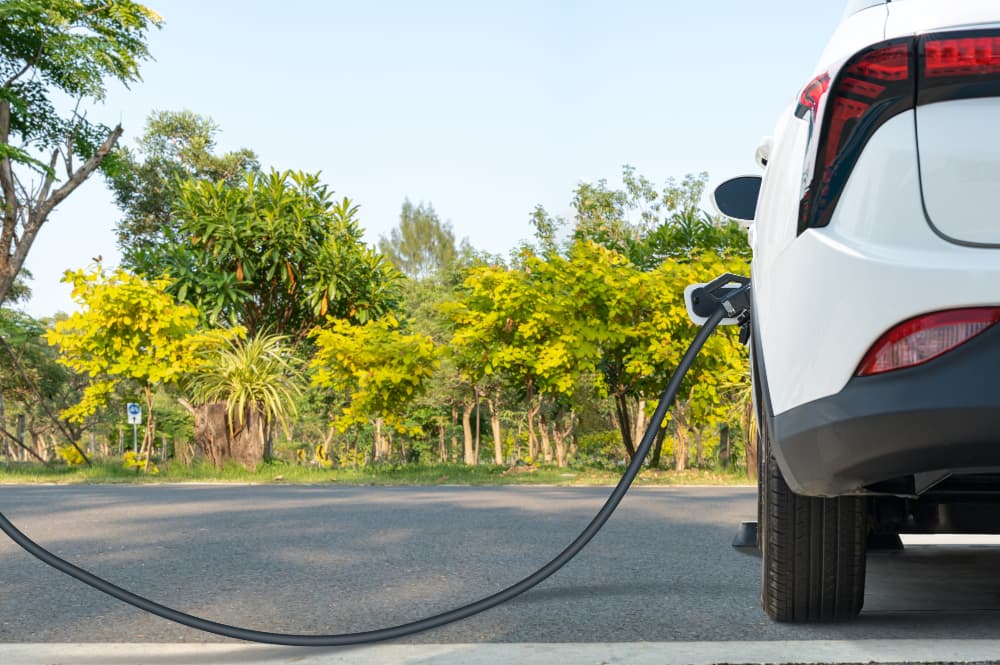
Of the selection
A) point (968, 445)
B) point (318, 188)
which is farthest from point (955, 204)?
point (318, 188)

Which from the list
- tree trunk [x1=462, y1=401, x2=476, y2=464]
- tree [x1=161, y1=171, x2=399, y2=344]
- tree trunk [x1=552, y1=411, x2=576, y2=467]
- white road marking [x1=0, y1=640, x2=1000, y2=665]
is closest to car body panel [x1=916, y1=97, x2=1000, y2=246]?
white road marking [x1=0, y1=640, x2=1000, y2=665]

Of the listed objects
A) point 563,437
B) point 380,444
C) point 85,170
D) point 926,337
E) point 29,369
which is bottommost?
point 380,444

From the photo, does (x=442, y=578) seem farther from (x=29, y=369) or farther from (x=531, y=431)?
(x=29, y=369)

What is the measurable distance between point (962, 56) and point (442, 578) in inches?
123

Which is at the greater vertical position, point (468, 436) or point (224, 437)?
point (224, 437)

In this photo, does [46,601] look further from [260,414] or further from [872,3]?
[260,414]

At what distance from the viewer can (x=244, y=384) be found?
714 inches

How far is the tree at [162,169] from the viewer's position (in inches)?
1403

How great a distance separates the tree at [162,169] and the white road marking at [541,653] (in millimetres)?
33531

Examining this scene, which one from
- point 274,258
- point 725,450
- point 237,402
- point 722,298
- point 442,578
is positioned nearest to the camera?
point 722,298

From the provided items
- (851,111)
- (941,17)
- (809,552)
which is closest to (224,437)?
(809,552)

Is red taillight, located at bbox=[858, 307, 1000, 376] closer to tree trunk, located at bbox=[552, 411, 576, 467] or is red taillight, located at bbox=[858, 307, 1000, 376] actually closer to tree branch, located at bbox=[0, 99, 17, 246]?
tree trunk, located at bbox=[552, 411, 576, 467]

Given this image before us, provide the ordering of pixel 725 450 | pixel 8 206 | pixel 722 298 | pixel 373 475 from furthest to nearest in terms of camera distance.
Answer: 1. pixel 725 450
2. pixel 8 206
3. pixel 373 475
4. pixel 722 298

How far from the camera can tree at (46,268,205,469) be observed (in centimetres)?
1772
